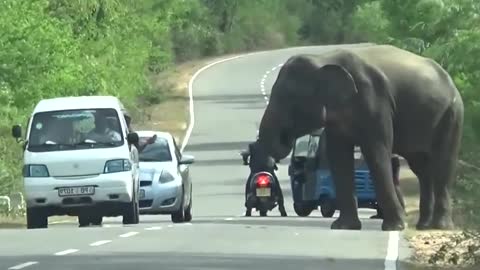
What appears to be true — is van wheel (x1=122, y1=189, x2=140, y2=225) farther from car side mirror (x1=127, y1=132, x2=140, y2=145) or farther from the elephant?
the elephant

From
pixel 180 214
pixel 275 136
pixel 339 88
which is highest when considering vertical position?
pixel 339 88

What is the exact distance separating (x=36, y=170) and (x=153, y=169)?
485cm

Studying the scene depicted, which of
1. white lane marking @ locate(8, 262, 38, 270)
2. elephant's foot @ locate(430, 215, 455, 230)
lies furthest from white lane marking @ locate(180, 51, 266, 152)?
white lane marking @ locate(8, 262, 38, 270)

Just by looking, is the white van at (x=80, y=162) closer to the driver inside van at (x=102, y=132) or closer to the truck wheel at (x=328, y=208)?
the driver inside van at (x=102, y=132)

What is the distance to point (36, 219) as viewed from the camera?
2583 cm

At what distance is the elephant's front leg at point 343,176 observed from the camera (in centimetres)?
2438

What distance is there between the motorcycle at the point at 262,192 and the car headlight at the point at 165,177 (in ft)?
8.23

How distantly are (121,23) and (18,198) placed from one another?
19911 mm

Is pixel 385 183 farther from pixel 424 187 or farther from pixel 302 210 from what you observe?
pixel 302 210

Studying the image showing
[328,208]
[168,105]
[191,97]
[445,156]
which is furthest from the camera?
[191,97]

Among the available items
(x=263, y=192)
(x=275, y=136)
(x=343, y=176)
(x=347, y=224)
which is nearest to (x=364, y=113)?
(x=343, y=176)

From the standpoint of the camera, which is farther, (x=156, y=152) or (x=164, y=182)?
(x=156, y=152)

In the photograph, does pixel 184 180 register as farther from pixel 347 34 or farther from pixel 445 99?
pixel 347 34

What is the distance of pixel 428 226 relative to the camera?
84.2 ft
